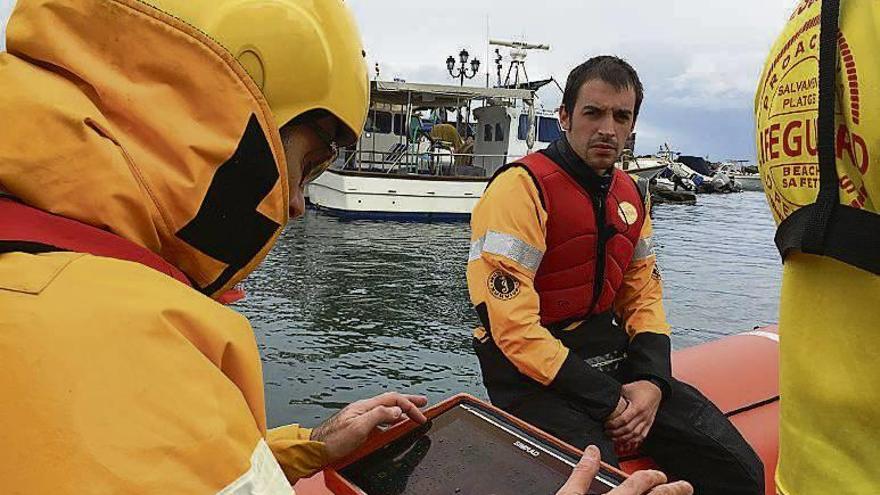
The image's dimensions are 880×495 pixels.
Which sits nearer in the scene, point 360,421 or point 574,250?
point 360,421

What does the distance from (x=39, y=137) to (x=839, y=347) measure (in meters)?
1.17

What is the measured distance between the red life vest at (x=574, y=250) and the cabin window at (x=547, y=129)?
55.4 ft

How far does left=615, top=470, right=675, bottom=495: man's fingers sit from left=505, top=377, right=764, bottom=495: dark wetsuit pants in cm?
109

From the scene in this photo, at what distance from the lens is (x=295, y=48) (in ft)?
3.11

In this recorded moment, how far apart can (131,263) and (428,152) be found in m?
17.3

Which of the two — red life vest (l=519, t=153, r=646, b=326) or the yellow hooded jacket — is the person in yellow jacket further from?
red life vest (l=519, t=153, r=646, b=326)

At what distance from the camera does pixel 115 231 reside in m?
0.74

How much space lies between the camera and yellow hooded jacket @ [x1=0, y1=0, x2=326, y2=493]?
571 mm

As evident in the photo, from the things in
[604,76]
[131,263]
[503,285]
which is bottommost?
[503,285]

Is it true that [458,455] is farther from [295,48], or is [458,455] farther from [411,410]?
[295,48]

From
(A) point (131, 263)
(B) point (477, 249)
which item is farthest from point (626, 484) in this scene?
(B) point (477, 249)

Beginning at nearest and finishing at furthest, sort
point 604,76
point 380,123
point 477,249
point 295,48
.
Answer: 1. point 295,48
2. point 477,249
3. point 604,76
4. point 380,123

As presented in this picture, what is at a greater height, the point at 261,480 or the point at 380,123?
the point at 380,123

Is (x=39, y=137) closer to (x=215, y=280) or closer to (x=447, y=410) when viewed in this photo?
(x=215, y=280)
